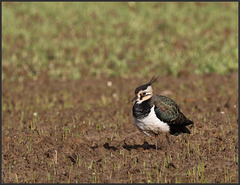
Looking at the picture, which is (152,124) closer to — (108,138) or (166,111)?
(166,111)

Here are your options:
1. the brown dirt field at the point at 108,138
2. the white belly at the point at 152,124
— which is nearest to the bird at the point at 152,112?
the white belly at the point at 152,124

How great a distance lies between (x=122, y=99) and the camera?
1038 cm

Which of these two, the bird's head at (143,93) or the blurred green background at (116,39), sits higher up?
the blurred green background at (116,39)

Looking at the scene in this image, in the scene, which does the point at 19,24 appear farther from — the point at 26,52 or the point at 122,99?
the point at 122,99

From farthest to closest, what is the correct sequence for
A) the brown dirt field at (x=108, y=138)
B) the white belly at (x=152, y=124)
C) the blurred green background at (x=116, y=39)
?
1. the blurred green background at (x=116, y=39)
2. the white belly at (x=152, y=124)
3. the brown dirt field at (x=108, y=138)

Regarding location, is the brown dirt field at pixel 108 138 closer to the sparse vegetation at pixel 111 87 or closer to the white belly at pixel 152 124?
the sparse vegetation at pixel 111 87

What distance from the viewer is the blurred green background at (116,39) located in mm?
12891

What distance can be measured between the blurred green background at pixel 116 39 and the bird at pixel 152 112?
6.20 m

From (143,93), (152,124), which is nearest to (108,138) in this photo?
(152,124)

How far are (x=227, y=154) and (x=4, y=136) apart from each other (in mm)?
3606

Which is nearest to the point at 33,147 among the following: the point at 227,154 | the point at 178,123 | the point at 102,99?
the point at 178,123

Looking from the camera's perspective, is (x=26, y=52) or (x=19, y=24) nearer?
(x=26, y=52)

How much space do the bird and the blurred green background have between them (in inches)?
244

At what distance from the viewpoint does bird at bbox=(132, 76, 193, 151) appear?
6.08m
